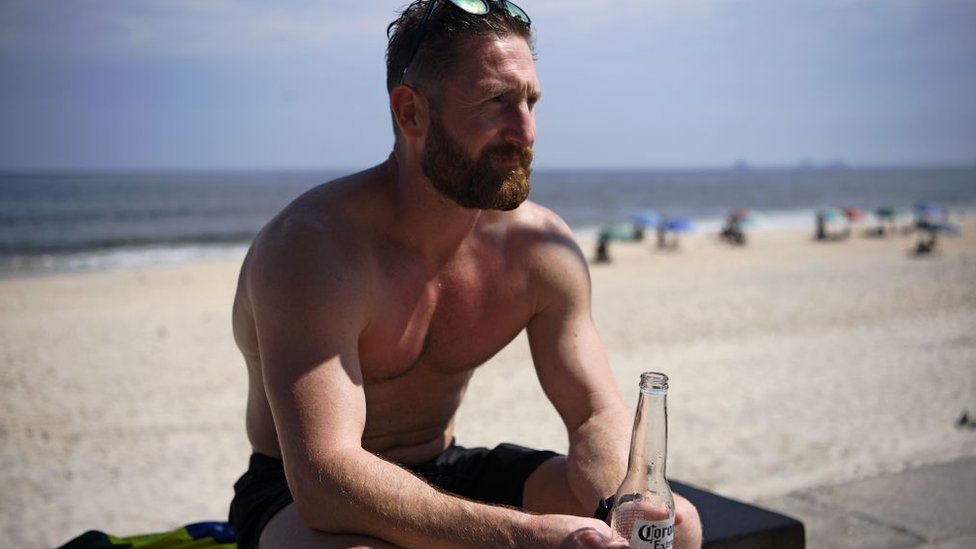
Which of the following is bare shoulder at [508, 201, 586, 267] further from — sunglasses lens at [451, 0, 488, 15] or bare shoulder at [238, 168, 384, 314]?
sunglasses lens at [451, 0, 488, 15]

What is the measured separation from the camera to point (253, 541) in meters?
2.13

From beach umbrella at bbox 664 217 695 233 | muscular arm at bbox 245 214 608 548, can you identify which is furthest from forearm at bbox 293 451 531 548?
beach umbrella at bbox 664 217 695 233

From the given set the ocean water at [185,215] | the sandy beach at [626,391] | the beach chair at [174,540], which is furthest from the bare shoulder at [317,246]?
the ocean water at [185,215]

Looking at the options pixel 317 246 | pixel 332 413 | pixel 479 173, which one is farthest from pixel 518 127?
pixel 332 413

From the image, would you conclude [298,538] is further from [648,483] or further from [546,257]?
[546,257]

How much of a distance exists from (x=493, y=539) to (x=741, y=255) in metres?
21.4

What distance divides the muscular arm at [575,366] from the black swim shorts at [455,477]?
0.21 meters

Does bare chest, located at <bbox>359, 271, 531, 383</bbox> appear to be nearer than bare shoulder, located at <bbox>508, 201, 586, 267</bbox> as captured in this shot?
Yes

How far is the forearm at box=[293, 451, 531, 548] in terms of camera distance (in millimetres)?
1758

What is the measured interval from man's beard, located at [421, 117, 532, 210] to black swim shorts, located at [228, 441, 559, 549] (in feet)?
2.57

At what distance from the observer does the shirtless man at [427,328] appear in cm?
181

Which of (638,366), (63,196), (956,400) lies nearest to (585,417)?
(956,400)

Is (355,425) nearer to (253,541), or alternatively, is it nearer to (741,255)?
(253,541)

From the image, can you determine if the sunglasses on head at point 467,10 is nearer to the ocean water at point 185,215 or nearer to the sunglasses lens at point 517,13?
the sunglasses lens at point 517,13
